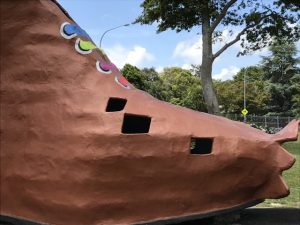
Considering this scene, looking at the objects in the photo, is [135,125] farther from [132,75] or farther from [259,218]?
[132,75]

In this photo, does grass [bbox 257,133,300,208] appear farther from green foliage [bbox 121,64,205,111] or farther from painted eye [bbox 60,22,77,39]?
green foliage [bbox 121,64,205,111]

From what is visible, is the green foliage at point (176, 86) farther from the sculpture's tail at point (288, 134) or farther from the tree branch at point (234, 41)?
the sculpture's tail at point (288, 134)

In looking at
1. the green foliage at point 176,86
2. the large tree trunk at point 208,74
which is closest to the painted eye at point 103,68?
the large tree trunk at point 208,74

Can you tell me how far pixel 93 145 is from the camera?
488cm

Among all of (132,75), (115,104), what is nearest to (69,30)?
(115,104)

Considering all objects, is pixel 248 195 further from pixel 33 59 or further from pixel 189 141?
pixel 33 59

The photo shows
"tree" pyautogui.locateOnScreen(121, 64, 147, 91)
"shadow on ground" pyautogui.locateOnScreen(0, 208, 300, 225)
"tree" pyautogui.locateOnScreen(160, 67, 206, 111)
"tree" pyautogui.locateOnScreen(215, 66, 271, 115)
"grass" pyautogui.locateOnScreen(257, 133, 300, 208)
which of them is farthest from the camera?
"tree" pyautogui.locateOnScreen(160, 67, 206, 111)

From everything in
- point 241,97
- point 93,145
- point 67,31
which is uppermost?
point 241,97

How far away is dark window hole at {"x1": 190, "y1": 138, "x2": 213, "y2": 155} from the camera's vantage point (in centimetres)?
535

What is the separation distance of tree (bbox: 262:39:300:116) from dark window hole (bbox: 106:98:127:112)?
51.0 metres

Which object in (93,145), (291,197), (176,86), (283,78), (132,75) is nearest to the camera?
(93,145)

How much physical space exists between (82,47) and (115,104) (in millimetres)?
698

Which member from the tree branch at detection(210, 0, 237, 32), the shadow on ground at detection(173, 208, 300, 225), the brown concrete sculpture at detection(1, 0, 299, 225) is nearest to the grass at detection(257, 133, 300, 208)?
the shadow on ground at detection(173, 208, 300, 225)

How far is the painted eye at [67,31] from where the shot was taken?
17.3 feet
